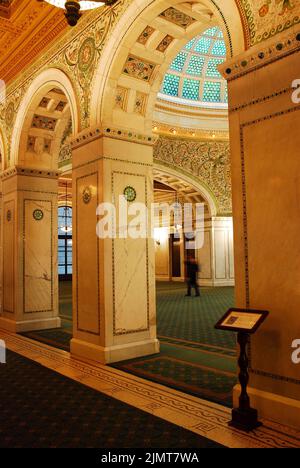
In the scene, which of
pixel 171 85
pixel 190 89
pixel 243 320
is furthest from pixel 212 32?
pixel 243 320

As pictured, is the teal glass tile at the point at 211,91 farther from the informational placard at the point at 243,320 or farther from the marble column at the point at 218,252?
the informational placard at the point at 243,320

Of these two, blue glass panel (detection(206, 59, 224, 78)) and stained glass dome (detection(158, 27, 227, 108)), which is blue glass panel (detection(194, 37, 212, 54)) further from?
blue glass panel (detection(206, 59, 224, 78))

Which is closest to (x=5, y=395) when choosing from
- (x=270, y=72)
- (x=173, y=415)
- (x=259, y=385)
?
(x=173, y=415)

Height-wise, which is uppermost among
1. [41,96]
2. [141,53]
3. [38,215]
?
[41,96]

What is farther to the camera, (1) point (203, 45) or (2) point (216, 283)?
(2) point (216, 283)

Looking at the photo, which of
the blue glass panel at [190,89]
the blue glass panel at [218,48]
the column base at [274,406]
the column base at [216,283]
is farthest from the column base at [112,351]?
the blue glass panel at [218,48]

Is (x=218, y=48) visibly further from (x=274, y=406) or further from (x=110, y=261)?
(x=274, y=406)

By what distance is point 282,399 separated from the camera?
116 inches

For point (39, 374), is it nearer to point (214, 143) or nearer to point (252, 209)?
point (252, 209)

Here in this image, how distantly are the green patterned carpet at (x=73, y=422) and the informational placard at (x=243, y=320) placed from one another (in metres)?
0.78

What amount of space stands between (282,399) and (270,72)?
245 centimetres

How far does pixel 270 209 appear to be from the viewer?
3.11 meters

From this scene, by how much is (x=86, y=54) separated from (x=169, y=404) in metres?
4.41

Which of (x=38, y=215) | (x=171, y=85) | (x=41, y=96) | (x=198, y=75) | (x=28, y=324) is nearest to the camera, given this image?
(x=41, y=96)
